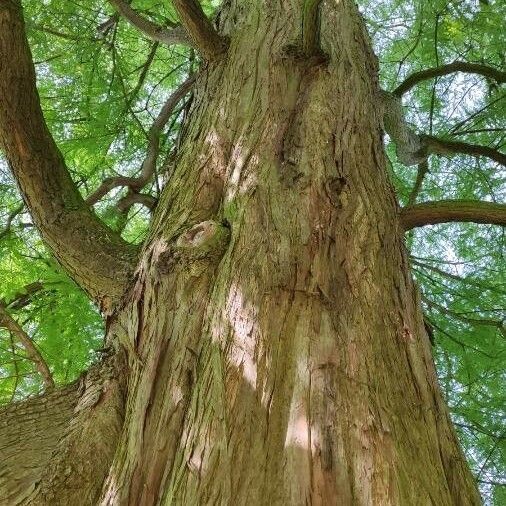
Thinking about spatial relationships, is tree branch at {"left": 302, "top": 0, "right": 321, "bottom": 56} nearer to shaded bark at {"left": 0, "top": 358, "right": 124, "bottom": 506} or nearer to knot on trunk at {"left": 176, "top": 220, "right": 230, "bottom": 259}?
knot on trunk at {"left": 176, "top": 220, "right": 230, "bottom": 259}

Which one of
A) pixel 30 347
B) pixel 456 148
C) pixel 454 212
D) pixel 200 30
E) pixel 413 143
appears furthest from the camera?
pixel 413 143

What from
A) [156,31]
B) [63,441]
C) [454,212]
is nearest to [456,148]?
[454,212]

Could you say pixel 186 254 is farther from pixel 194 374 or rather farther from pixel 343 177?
pixel 343 177

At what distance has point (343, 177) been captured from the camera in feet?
5.97

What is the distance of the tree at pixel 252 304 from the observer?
3.88ft

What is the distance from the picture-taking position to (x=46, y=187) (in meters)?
2.28

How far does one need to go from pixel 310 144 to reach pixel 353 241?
1.35ft

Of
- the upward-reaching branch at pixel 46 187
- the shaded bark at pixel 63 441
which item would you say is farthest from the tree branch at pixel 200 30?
the shaded bark at pixel 63 441

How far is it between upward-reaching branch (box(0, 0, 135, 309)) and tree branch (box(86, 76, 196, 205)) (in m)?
0.57

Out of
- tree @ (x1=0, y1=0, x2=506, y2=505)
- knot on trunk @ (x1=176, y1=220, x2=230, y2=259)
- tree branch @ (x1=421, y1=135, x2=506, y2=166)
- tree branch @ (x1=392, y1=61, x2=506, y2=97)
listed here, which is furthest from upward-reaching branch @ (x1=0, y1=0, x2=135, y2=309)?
tree branch @ (x1=392, y1=61, x2=506, y2=97)

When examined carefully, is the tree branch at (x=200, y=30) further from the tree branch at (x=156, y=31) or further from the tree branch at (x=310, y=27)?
the tree branch at (x=156, y=31)

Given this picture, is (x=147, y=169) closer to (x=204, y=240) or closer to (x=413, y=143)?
(x=413, y=143)

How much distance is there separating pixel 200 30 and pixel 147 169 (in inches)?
41.3

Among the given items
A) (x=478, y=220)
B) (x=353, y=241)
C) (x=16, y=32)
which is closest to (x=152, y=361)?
(x=353, y=241)
